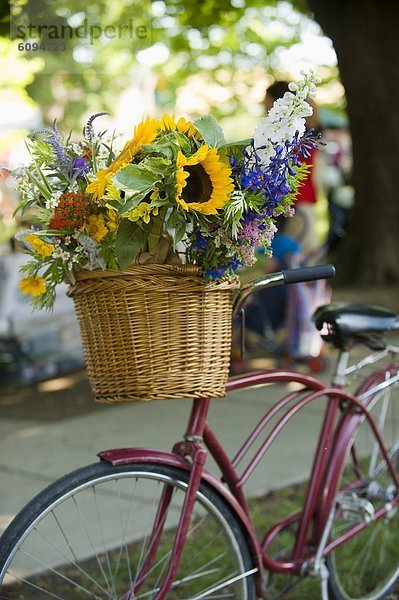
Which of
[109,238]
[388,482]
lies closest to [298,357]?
[388,482]

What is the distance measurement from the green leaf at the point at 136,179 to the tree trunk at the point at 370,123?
26.0 feet

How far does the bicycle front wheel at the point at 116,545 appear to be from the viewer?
7.88ft

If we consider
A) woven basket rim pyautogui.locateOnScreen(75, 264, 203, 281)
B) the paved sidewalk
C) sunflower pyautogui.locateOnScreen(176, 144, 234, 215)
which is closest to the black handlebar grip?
woven basket rim pyautogui.locateOnScreen(75, 264, 203, 281)

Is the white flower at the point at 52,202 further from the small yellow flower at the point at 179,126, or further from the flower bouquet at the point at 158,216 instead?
the small yellow flower at the point at 179,126

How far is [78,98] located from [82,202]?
19.4 metres

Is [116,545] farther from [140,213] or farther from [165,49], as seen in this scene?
[165,49]

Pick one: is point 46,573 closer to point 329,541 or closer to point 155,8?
Result: point 329,541

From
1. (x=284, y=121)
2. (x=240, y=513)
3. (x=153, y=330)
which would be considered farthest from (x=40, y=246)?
(x=240, y=513)

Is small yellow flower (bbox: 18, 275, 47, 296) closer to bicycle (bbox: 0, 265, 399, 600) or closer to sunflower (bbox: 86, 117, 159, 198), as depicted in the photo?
sunflower (bbox: 86, 117, 159, 198)

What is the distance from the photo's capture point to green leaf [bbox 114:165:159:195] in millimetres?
2133

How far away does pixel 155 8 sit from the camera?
22.0 feet

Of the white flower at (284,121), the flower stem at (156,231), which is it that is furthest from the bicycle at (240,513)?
the white flower at (284,121)

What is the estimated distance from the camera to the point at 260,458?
2.80m

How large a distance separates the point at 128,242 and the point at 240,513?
919 mm
